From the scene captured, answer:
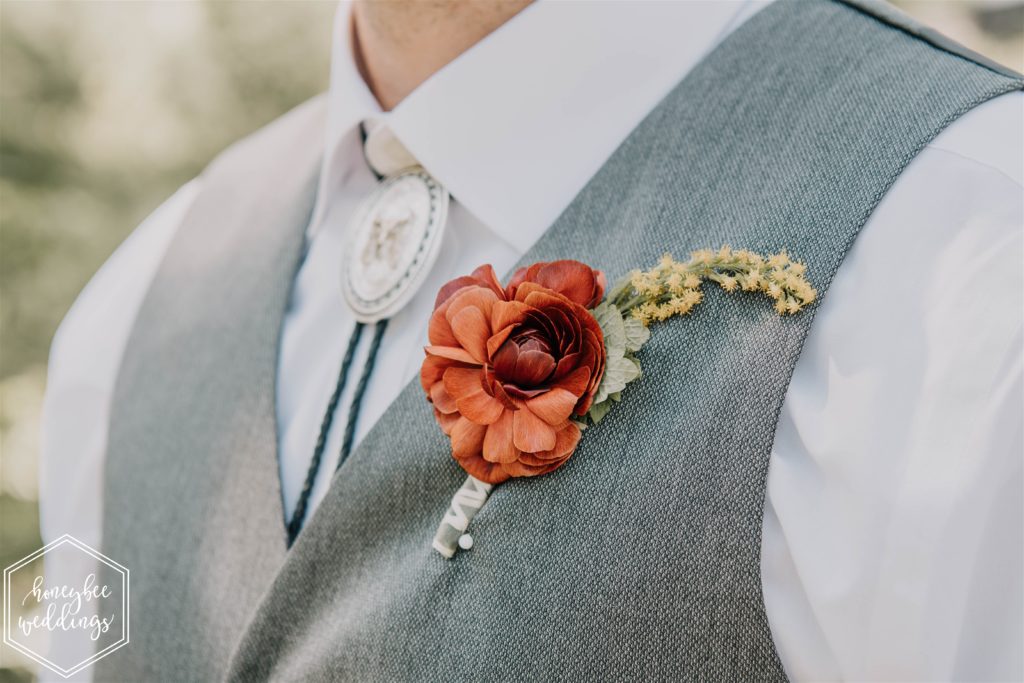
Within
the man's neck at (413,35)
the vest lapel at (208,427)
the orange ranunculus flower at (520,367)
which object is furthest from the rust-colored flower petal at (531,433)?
the man's neck at (413,35)

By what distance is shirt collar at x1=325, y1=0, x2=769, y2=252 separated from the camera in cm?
90

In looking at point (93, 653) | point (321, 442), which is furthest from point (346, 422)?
point (93, 653)

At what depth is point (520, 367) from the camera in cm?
71

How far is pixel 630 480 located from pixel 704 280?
7.2 inches

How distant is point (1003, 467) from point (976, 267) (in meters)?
0.16

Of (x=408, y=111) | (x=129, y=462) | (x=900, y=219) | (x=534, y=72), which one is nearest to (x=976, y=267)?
(x=900, y=219)

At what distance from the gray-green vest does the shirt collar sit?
4 cm

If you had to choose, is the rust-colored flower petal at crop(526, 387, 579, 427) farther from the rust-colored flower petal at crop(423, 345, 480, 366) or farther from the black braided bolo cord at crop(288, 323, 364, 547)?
the black braided bolo cord at crop(288, 323, 364, 547)

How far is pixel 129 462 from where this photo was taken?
1118 mm

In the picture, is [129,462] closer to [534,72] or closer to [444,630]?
[444,630]

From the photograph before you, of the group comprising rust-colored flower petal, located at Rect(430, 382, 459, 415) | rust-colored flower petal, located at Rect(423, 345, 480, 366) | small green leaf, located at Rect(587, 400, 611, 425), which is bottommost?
small green leaf, located at Rect(587, 400, 611, 425)

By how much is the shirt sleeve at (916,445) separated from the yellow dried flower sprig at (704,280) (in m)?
0.04

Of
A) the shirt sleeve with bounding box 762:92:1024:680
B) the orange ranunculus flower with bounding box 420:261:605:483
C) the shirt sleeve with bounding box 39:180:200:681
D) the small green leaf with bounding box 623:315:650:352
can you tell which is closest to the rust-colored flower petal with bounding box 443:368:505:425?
the orange ranunculus flower with bounding box 420:261:605:483

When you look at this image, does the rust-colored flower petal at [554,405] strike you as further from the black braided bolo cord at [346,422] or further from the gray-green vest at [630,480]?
the black braided bolo cord at [346,422]
